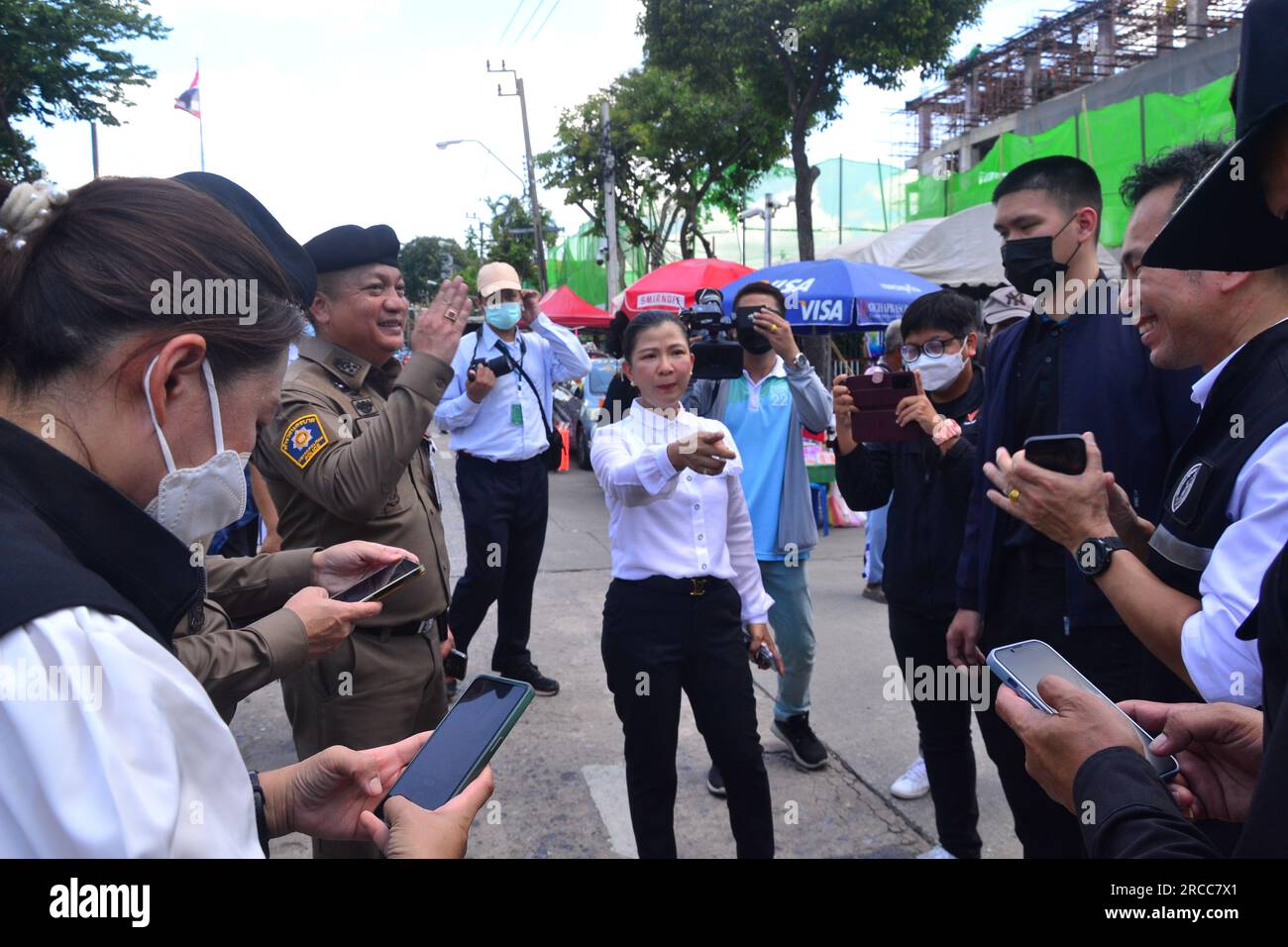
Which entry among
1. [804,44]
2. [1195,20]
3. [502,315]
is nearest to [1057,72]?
[1195,20]

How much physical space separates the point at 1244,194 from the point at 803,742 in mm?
3103

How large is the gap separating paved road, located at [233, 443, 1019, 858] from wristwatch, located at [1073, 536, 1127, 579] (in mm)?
1826

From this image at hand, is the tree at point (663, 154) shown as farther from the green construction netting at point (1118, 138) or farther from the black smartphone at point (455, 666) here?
the black smartphone at point (455, 666)

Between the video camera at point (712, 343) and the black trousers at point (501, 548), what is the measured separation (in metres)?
1.61

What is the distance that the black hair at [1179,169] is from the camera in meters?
2.18

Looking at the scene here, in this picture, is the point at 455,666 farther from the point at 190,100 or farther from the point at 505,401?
the point at 190,100

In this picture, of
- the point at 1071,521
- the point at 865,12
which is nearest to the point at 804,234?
the point at 865,12

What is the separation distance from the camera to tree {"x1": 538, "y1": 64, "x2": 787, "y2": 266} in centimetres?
1894

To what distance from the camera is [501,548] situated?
4809mm

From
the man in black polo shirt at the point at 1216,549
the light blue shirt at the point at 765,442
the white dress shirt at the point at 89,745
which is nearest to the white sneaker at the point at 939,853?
the light blue shirt at the point at 765,442

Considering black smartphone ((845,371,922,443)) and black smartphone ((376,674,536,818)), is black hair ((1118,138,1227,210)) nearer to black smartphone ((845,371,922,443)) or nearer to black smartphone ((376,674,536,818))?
black smartphone ((845,371,922,443))

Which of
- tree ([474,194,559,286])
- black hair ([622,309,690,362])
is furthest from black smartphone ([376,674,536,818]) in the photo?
tree ([474,194,559,286])

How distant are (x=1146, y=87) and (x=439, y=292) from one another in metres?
24.3
